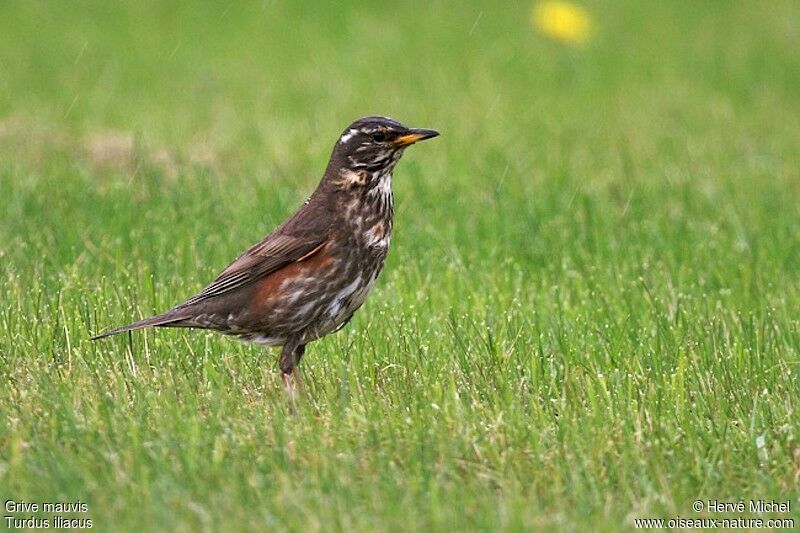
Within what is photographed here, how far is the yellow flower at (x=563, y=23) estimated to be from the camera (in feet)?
57.0

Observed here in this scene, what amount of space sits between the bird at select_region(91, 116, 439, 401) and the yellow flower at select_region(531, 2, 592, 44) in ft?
34.9

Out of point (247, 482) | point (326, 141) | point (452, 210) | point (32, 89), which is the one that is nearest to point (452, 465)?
point (247, 482)

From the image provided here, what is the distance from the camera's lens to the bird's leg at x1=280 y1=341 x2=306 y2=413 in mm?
6848

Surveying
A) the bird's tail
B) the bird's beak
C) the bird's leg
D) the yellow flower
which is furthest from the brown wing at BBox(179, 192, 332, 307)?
the yellow flower

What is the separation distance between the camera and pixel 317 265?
6.85 metres

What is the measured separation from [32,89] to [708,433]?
10613mm

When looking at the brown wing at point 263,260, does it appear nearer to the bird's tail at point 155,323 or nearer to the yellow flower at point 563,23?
the bird's tail at point 155,323

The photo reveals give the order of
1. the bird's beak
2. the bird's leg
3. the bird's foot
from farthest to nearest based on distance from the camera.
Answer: the bird's beak → the bird's leg → the bird's foot

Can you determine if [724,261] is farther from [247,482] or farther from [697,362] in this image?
[247,482]

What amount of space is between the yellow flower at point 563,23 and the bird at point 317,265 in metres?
10.6

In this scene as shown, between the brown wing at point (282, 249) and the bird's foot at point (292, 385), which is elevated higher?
the brown wing at point (282, 249)

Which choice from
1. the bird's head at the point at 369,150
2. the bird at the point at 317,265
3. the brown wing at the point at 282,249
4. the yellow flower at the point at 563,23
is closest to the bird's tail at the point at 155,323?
the bird at the point at 317,265

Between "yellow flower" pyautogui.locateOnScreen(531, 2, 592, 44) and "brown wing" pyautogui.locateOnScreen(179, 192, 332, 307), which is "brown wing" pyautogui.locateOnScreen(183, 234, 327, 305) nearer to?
"brown wing" pyautogui.locateOnScreen(179, 192, 332, 307)

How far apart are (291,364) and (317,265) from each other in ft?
1.64
